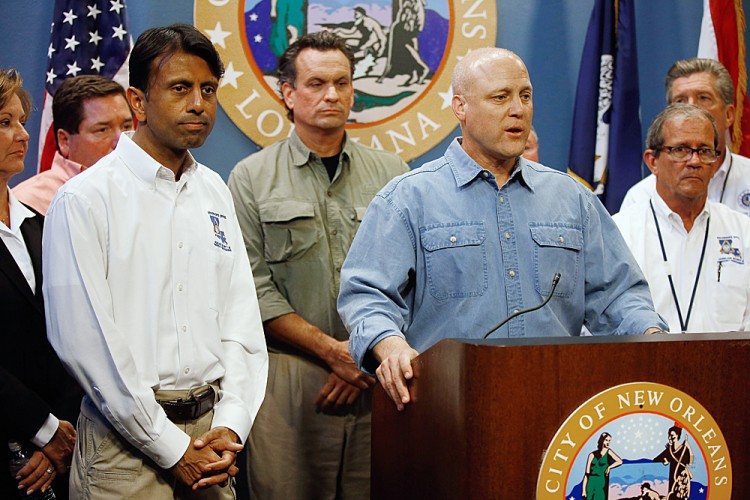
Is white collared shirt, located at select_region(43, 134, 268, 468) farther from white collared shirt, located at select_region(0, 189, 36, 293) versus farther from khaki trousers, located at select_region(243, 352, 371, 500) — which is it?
khaki trousers, located at select_region(243, 352, 371, 500)

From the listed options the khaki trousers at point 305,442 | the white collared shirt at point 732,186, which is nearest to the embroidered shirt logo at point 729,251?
the white collared shirt at point 732,186

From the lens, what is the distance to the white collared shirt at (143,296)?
200cm

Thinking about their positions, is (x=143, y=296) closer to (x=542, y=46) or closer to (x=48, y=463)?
(x=48, y=463)

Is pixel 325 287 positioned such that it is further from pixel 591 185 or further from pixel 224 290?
pixel 591 185

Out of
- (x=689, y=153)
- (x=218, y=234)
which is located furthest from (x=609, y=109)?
(x=218, y=234)

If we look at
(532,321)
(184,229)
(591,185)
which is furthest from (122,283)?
(591,185)

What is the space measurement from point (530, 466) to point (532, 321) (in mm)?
686

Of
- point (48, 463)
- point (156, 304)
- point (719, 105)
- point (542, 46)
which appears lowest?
point (48, 463)

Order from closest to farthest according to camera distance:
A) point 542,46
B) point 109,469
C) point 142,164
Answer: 1. point 109,469
2. point 142,164
3. point 542,46

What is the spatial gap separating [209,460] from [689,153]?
7.12ft

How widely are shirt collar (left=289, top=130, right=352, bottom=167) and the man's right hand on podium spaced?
4.82ft

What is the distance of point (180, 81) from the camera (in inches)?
88.7

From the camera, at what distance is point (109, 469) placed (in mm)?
2021

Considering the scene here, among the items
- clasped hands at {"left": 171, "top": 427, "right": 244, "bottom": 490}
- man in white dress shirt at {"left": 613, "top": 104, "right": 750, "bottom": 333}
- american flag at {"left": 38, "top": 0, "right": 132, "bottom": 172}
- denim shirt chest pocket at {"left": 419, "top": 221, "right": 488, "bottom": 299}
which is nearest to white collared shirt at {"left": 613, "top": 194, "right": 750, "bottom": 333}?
man in white dress shirt at {"left": 613, "top": 104, "right": 750, "bottom": 333}
